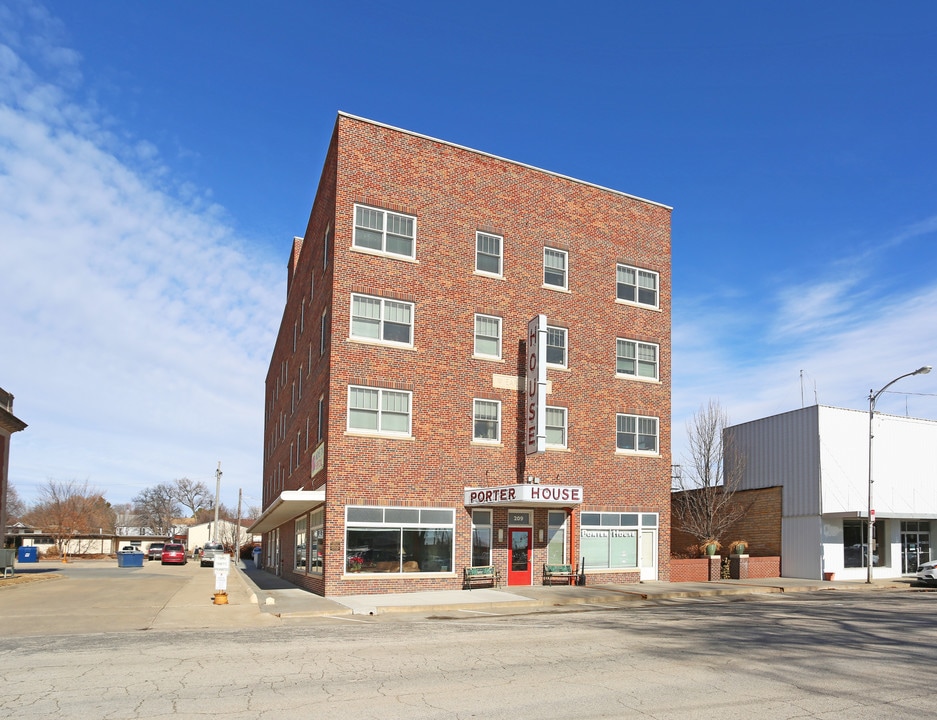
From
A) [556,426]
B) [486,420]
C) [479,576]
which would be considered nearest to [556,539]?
[479,576]

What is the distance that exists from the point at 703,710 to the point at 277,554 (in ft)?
131

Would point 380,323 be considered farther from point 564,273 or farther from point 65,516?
point 65,516

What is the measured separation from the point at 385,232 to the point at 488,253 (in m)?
4.05

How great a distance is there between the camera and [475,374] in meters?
27.9

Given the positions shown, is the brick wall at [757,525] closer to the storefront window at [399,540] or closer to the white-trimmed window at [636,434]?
the white-trimmed window at [636,434]

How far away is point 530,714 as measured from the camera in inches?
339

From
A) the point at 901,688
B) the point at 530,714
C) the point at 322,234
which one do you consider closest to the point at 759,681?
the point at 901,688

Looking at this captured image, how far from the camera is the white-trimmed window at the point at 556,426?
95.0ft

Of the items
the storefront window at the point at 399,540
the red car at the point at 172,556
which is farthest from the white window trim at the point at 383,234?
the red car at the point at 172,556

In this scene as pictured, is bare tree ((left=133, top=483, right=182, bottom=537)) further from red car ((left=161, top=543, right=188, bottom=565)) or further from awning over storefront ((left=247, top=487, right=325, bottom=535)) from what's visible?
awning over storefront ((left=247, top=487, right=325, bottom=535))

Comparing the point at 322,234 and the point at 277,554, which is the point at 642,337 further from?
the point at 277,554

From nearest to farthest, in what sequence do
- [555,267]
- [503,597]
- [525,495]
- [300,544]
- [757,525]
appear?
[503,597]
[525,495]
[555,267]
[300,544]
[757,525]

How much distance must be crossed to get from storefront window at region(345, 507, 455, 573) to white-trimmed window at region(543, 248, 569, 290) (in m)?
9.61

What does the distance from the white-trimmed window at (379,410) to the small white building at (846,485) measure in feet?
61.6
